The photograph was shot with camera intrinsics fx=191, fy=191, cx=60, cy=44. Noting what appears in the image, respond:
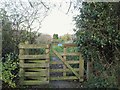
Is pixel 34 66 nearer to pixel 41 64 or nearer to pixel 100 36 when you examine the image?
pixel 41 64

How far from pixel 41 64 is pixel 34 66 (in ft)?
0.44

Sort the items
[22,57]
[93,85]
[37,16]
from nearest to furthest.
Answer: [93,85] → [22,57] → [37,16]

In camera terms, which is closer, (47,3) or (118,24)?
(118,24)

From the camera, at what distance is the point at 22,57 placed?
11.4 feet

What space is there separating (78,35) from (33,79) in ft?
3.92

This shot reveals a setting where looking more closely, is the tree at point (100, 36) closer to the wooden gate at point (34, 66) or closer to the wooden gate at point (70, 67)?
the wooden gate at point (70, 67)

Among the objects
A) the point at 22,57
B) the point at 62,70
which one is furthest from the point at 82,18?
the point at 22,57

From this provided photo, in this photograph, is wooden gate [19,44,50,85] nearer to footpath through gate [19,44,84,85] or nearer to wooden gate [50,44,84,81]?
footpath through gate [19,44,84,85]

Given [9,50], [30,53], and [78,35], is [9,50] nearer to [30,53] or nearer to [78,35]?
[30,53]

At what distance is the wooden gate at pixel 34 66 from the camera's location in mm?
3498

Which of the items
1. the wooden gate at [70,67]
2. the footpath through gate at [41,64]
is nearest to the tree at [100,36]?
the wooden gate at [70,67]

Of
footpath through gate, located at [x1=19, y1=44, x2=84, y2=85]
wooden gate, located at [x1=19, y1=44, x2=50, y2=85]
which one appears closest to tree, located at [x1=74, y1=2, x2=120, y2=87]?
footpath through gate, located at [x1=19, y1=44, x2=84, y2=85]

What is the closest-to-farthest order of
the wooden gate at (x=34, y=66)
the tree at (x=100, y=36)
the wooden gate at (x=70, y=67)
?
the tree at (x=100, y=36) → the wooden gate at (x=34, y=66) → the wooden gate at (x=70, y=67)

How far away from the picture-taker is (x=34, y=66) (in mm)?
3555
